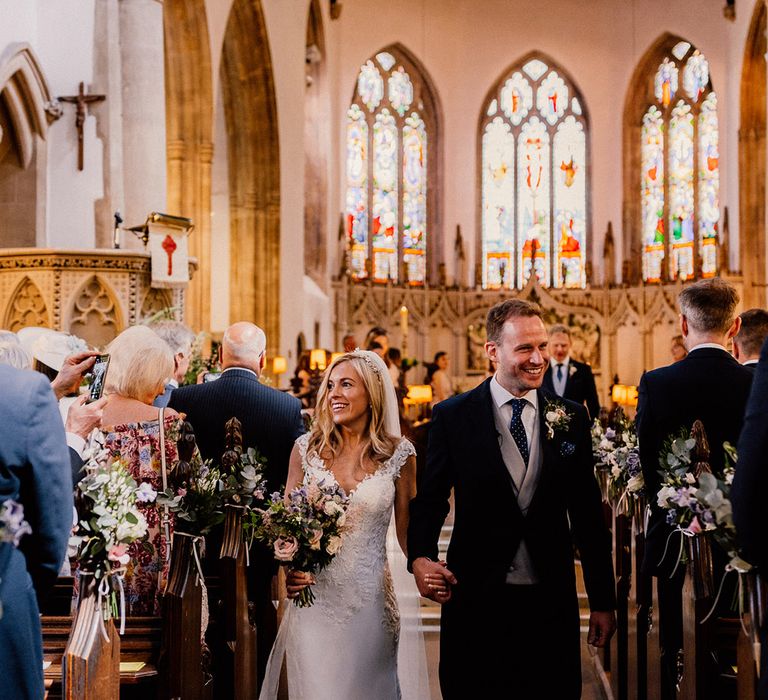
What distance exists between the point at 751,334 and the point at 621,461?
101cm

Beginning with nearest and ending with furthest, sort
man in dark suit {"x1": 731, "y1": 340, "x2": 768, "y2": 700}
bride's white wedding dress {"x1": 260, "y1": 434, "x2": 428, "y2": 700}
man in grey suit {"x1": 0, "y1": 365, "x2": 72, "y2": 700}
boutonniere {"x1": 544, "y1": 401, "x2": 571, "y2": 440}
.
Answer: man in dark suit {"x1": 731, "y1": 340, "x2": 768, "y2": 700}
man in grey suit {"x1": 0, "y1": 365, "x2": 72, "y2": 700}
boutonniere {"x1": 544, "y1": 401, "x2": 571, "y2": 440}
bride's white wedding dress {"x1": 260, "y1": 434, "x2": 428, "y2": 700}

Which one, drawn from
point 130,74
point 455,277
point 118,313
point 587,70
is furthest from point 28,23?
point 587,70

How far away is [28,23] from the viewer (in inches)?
339

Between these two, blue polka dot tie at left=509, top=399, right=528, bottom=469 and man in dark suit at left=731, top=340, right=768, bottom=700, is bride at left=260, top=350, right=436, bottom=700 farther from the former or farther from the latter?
man in dark suit at left=731, top=340, right=768, bottom=700

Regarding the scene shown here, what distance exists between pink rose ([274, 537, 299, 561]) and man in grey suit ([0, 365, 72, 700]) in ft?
3.35

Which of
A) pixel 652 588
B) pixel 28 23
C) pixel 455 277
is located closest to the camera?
pixel 652 588

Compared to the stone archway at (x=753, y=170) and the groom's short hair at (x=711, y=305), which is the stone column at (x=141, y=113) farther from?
the stone archway at (x=753, y=170)

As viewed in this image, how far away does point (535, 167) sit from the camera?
2222cm

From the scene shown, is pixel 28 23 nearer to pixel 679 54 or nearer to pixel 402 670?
pixel 402 670

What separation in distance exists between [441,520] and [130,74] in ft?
22.3

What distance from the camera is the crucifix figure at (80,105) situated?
8.55 metres

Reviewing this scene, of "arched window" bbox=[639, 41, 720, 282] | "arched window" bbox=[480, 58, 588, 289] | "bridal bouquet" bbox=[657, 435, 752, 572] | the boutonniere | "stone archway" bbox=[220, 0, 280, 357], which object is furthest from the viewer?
"arched window" bbox=[480, 58, 588, 289]

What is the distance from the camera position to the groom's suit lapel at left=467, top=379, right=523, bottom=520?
309 centimetres

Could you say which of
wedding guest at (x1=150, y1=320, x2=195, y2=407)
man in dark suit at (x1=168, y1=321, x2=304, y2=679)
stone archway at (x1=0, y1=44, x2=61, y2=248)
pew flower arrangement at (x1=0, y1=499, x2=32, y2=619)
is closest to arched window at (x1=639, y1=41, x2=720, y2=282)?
stone archway at (x1=0, y1=44, x2=61, y2=248)
